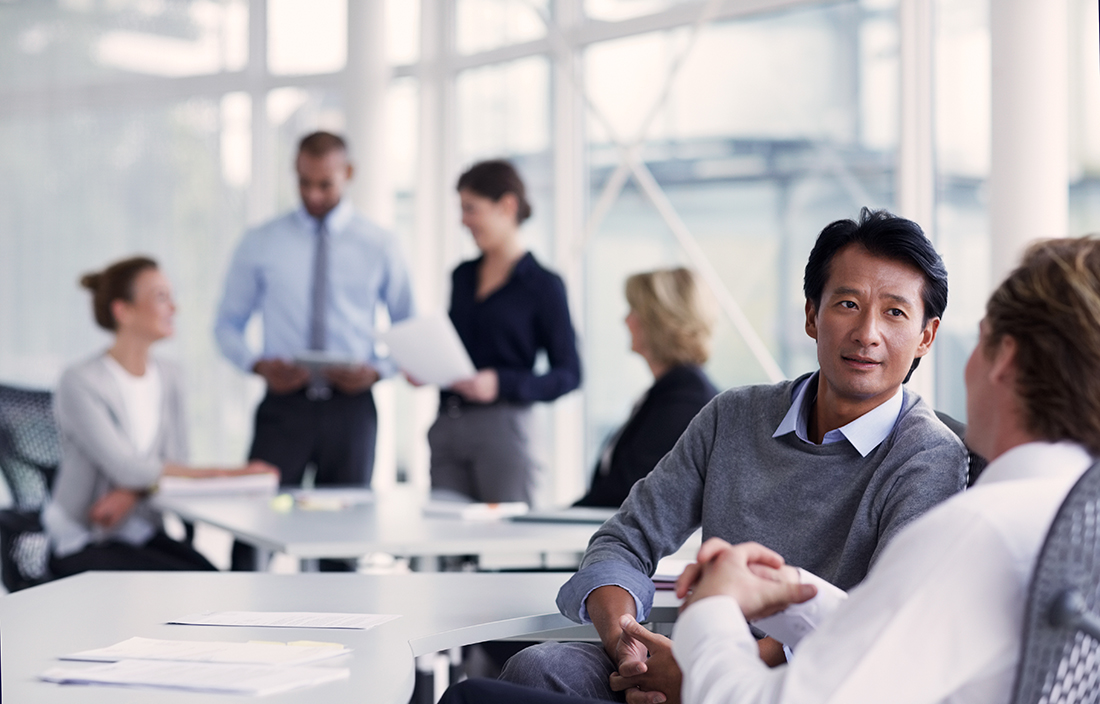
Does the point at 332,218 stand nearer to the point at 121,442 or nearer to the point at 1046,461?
the point at 121,442

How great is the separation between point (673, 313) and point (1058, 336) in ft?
7.24

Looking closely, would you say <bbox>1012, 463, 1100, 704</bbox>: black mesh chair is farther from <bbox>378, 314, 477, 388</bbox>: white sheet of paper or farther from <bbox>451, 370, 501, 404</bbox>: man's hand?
<bbox>451, 370, 501, 404</bbox>: man's hand

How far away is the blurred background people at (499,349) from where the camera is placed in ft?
12.5

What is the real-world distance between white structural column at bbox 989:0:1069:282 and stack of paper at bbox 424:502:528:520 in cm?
189

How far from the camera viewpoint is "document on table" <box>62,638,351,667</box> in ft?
4.79

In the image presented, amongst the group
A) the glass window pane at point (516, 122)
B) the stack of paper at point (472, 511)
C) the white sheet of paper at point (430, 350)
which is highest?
the glass window pane at point (516, 122)

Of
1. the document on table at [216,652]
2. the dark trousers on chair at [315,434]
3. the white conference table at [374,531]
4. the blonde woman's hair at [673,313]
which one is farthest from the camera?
the dark trousers on chair at [315,434]

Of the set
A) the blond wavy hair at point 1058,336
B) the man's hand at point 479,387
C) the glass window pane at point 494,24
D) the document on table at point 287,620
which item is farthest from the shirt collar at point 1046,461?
the glass window pane at point 494,24

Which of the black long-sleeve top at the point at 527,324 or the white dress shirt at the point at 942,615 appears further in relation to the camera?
the black long-sleeve top at the point at 527,324

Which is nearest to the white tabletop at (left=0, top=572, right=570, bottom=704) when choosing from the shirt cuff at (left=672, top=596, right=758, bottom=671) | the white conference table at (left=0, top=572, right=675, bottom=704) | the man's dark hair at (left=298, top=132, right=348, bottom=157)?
the white conference table at (left=0, top=572, right=675, bottom=704)

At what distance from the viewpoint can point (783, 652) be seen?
185 centimetres

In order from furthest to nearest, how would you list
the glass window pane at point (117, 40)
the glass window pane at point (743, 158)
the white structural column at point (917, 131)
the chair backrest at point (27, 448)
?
the glass window pane at point (117, 40)
the glass window pane at point (743, 158)
the white structural column at point (917, 131)
the chair backrest at point (27, 448)

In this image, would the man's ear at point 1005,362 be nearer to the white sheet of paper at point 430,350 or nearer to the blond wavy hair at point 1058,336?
the blond wavy hair at point 1058,336

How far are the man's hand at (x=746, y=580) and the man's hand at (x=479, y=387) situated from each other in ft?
7.53
